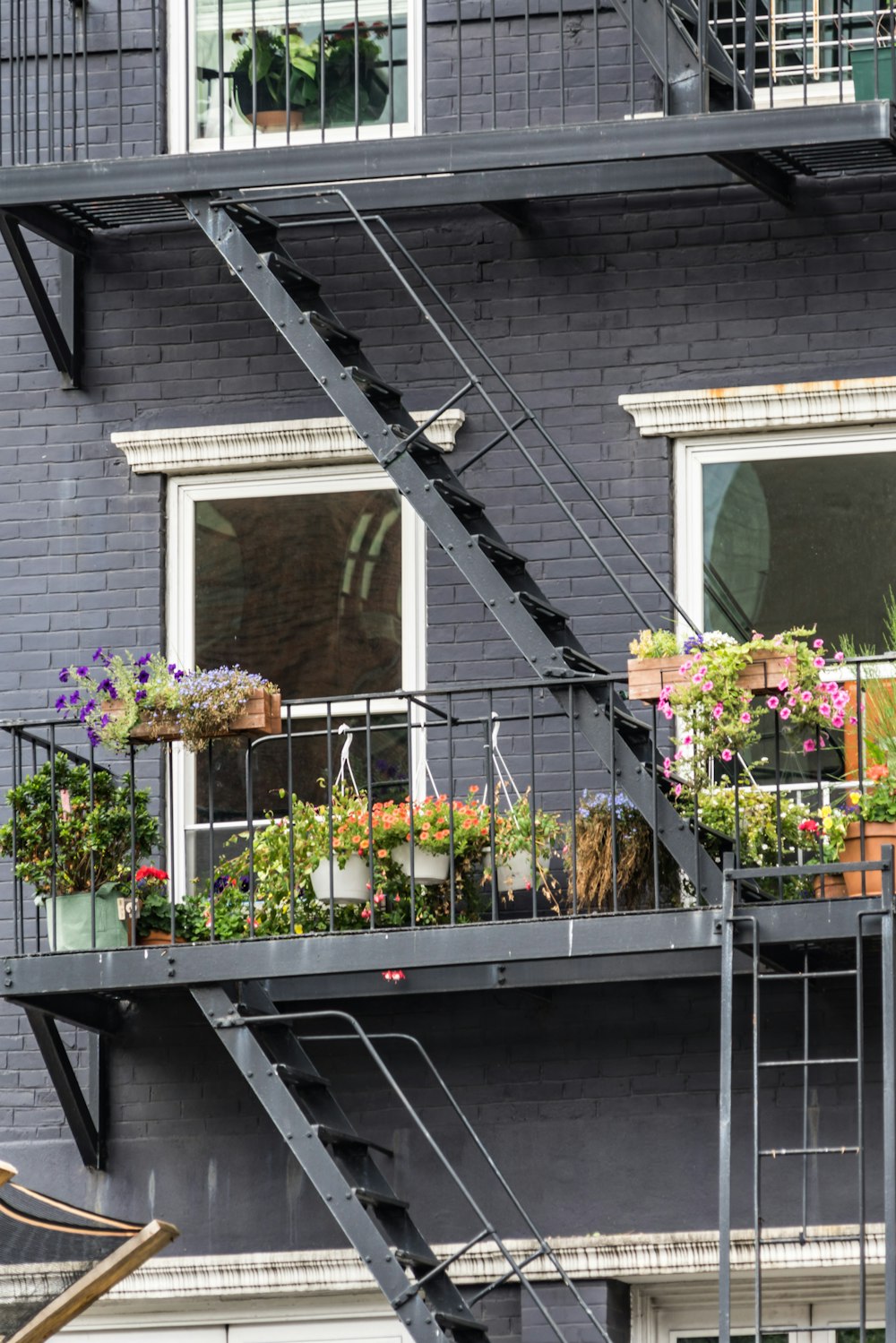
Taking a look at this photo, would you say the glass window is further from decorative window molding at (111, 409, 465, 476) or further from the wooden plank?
the wooden plank

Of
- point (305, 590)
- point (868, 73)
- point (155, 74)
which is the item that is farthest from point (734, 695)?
point (155, 74)

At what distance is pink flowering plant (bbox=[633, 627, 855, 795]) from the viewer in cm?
1012

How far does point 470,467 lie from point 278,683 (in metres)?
1.34

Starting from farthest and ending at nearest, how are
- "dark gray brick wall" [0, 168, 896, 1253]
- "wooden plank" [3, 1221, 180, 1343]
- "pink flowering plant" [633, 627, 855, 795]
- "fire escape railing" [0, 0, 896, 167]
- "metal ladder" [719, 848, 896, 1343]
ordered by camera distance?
1. "fire escape railing" [0, 0, 896, 167]
2. "dark gray brick wall" [0, 168, 896, 1253]
3. "wooden plank" [3, 1221, 180, 1343]
4. "pink flowering plant" [633, 627, 855, 795]
5. "metal ladder" [719, 848, 896, 1343]

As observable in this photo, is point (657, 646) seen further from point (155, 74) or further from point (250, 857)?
point (155, 74)

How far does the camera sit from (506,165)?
10922mm

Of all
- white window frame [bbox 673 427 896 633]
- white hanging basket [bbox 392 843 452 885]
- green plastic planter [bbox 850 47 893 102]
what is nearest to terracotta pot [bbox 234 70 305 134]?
white window frame [bbox 673 427 896 633]

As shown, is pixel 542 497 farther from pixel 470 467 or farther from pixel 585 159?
pixel 585 159

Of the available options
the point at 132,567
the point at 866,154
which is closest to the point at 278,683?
the point at 132,567

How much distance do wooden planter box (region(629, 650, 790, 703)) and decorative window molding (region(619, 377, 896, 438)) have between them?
1.57m

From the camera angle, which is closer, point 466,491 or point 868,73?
point 466,491

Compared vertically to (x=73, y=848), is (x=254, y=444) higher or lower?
higher

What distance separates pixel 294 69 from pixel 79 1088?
4.93 metres

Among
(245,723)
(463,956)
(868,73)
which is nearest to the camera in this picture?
(463,956)
